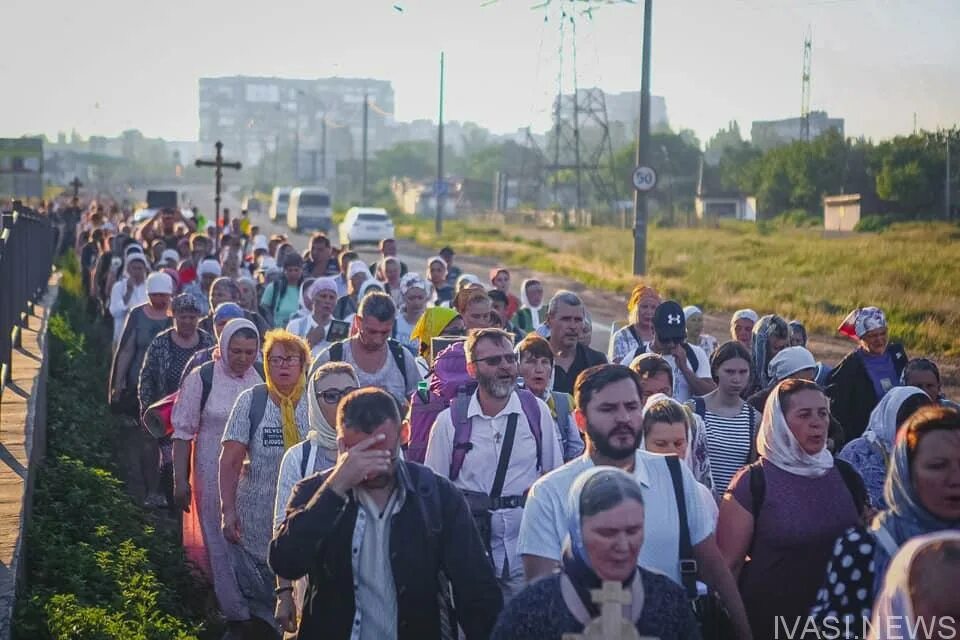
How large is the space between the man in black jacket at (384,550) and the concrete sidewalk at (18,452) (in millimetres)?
1696

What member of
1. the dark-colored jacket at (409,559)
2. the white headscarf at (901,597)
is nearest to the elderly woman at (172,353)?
the dark-colored jacket at (409,559)

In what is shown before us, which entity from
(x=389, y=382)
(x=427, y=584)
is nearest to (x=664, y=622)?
(x=427, y=584)

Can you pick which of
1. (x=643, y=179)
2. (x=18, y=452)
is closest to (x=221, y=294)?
(x=18, y=452)

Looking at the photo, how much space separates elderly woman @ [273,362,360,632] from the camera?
5625 mm

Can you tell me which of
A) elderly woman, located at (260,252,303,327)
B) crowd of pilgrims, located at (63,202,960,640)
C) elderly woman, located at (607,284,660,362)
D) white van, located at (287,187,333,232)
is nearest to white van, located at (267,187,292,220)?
white van, located at (287,187,333,232)

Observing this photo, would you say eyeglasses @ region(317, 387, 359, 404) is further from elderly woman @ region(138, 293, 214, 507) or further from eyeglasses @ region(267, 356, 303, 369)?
elderly woman @ region(138, 293, 214, 507)

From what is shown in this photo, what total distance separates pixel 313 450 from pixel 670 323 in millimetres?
3398

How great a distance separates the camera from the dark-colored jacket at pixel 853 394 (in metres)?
9.09

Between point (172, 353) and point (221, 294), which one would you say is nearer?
point (172, 353)

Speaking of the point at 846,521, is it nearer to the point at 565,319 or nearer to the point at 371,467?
the point at 371,467

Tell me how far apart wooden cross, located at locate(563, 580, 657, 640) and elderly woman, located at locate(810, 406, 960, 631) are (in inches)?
37.8

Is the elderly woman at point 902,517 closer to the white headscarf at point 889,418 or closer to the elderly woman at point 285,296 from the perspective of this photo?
the white headscarf at point 889,418

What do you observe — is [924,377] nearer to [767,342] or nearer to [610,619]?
[767,342]

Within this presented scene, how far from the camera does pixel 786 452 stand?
17.8 ft
